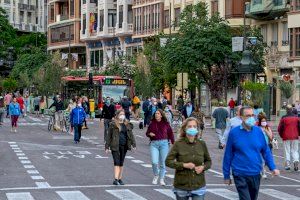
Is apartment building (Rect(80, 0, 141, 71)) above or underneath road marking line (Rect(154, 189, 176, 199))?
above

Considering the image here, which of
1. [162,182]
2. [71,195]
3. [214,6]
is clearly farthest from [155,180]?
[214,6]

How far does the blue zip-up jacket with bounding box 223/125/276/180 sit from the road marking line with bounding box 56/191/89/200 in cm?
578

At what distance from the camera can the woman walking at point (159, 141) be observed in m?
21.4

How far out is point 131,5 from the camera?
95000 millimetres

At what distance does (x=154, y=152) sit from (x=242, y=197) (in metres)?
8.62

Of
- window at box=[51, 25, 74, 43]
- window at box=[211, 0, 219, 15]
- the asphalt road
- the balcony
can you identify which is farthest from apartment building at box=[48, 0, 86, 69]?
the asphalt road

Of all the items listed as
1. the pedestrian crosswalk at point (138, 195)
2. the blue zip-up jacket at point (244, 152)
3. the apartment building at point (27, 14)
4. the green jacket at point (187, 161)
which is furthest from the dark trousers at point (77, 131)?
the apartment building at point (27, 14)

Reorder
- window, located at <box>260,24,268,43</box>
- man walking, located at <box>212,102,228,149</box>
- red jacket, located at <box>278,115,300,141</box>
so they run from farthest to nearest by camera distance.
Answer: window, located at <box>260,24,268,43</box> < man walking, located at <box>212,102,228,149</box> < red jacket, located at <box>278,115,300,141</box>

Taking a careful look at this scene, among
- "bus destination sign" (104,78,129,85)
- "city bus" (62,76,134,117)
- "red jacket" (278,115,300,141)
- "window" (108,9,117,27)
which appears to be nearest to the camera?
"red jacket" (278,115,300,141)

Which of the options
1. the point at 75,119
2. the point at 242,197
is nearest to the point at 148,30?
the point at 75,119

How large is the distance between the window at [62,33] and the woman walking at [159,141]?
89.1m

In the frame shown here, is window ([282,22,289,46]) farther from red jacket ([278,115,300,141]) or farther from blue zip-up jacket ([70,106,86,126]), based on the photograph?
red jacket ([278,115,300,141])

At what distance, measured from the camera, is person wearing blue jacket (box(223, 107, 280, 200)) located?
1305 cm

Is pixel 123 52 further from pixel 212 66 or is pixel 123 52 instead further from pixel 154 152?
pixel 154 152
